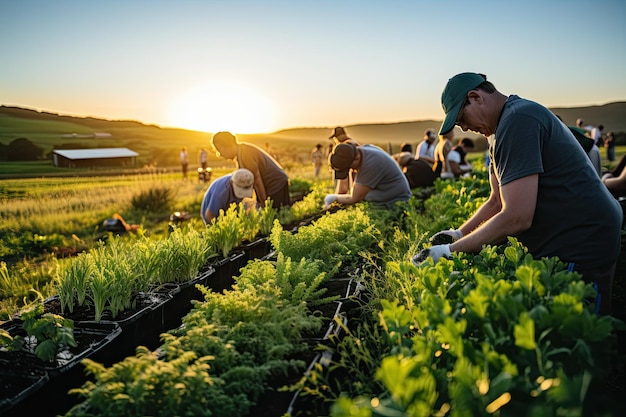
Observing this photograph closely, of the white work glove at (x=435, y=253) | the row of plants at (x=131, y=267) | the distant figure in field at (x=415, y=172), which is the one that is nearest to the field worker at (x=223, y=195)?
the row of plants at (x=131, y=267)

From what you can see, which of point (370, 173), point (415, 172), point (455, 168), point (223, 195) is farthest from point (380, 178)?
point (455, 168)

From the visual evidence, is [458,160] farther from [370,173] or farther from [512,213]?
[512,213]

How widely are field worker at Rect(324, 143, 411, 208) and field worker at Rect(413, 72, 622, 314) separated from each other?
2.95 m

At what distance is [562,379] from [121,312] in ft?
8.28

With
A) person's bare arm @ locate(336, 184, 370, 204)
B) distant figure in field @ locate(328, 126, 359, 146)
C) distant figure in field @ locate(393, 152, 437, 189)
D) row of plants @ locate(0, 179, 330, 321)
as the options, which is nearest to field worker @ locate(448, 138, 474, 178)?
distant figure in field @ locate(393, 152, 437, 189)

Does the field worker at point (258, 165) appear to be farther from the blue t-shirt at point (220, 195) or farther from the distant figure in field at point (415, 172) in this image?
the distant figure in field at point (415, 172)

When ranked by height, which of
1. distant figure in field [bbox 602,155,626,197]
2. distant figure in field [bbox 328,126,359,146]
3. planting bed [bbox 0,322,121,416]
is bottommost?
planting bed [bbox 0,322,121,416]

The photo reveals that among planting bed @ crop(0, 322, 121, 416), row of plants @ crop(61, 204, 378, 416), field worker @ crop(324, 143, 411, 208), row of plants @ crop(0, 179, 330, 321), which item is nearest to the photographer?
row of plants @ crop(61, 204, 378, 416)

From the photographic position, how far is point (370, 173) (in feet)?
18.7

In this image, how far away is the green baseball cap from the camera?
2.53 metres

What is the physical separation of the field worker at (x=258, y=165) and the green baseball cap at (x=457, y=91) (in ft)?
11.6

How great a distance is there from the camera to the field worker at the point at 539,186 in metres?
2.32

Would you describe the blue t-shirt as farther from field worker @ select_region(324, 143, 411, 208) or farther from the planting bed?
the planting bed

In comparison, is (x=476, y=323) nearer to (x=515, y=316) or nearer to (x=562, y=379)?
(x=515, y=316)
